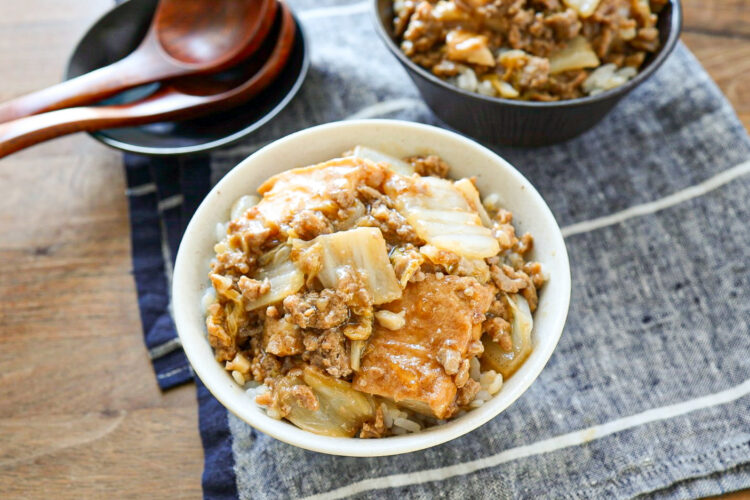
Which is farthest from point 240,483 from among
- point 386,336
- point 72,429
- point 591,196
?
point 591,196

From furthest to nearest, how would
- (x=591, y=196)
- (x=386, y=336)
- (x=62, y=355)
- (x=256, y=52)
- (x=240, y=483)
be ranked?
1. (x=256, y=52)
2. (x=591, y=196)
3. (x=62, y=355)
4. (x=240, y=483)
5. (x=386, y=336)

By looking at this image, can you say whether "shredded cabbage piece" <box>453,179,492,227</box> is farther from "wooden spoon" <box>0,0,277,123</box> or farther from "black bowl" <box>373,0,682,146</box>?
"wooden spoon" <box>0,0,277,123</box>

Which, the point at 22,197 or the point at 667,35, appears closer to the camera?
the point at 667,35

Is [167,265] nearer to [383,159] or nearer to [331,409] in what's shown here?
[383,159]

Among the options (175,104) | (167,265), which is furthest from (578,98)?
(167,265)

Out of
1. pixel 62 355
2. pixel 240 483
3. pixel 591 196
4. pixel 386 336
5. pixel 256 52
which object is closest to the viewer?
pixel 386 336

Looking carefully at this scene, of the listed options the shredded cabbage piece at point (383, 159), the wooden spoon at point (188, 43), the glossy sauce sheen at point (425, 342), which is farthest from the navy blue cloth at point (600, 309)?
the shredded cabbage piece at point (383, 159)

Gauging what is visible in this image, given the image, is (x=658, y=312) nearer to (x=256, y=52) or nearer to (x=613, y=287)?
(x=613, y=287)
